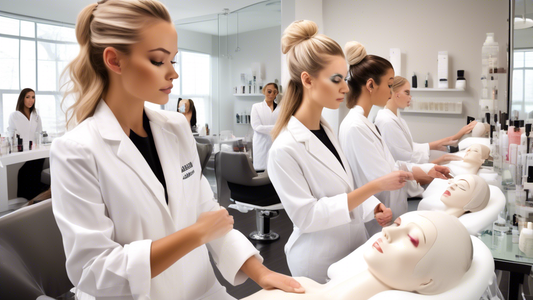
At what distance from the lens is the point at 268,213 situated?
12.3ft

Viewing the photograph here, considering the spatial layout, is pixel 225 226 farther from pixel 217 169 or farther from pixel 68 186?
pixel 217 169

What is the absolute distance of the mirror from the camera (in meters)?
2.49

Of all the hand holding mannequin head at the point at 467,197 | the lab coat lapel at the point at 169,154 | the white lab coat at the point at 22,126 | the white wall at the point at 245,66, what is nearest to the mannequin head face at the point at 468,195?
the hand holding mannequin head at the point at 467,197

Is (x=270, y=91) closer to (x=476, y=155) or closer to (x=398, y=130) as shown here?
(x=398, y=130)

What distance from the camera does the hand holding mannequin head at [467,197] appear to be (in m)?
1.69

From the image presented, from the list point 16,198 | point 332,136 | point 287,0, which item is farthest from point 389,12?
point 16,198

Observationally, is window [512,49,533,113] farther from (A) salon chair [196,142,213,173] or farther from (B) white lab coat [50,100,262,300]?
(A) salon chair [196,142,213,173]

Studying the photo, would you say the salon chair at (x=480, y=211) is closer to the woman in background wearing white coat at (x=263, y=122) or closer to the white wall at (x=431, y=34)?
the white wall at (x=431, y=34)

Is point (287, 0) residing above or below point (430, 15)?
above

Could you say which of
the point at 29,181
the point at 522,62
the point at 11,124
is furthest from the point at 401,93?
the point at 11,124

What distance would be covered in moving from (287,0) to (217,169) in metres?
2.88

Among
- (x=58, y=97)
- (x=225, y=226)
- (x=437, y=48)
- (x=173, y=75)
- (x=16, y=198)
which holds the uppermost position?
(x=437, y=48)

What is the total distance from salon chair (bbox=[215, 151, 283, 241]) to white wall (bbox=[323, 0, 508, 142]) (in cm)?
247

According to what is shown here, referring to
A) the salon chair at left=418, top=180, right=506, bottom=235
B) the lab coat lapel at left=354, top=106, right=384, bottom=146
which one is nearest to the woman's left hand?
the salon chair at left=418, top=180, right=506, bottom=235
